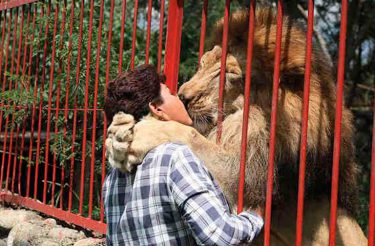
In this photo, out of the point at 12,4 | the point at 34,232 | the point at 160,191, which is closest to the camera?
the point at 160,191

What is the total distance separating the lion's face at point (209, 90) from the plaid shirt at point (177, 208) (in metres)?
0.55

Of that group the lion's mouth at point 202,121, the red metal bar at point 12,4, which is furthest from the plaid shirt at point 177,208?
the red metal bar at point 12,4

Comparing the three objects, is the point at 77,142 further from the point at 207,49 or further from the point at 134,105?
the point at 134,105

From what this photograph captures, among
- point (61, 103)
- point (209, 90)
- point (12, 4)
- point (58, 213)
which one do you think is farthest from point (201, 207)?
point (12, 4)

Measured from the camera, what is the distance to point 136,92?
2418 millimetres

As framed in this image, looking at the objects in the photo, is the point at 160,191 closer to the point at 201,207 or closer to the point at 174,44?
the point at 201,207

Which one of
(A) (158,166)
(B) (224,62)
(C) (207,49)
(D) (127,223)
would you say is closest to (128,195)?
(D) (127,223)

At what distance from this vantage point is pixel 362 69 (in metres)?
9.04

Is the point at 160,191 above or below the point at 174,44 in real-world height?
below

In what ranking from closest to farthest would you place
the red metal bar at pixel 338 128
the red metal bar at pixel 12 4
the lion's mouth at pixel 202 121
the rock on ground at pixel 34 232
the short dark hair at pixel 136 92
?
the red metal bar at pixel 338 128
the short dark hair at pixel 136 92
the lion's mouth at pixel 202 121
the rock on ground at pixel 34 232
the red metal bar at pixel 12 4

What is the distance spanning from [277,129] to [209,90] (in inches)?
16.5

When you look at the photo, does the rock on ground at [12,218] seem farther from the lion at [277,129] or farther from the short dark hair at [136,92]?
the short dark hair at [136,92]

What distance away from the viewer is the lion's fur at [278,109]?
2674mm

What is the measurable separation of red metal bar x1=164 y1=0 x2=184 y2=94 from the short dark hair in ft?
2.95
